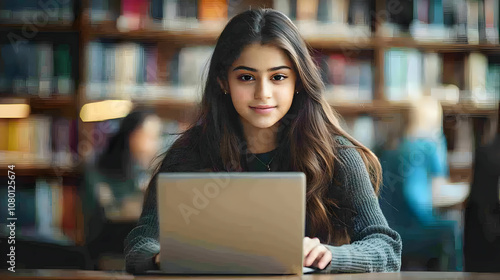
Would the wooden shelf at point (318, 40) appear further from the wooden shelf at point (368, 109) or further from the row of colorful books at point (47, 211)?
the row of colorful books at point (47, 211)

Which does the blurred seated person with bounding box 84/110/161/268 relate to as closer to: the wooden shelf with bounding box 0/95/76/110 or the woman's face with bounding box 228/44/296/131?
the wooden shelf with bounding box 0/95/76/110

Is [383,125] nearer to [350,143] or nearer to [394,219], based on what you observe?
[394,219]

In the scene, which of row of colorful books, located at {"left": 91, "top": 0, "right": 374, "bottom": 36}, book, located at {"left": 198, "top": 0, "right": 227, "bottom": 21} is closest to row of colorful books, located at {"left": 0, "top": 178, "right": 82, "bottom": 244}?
row of colorful books, located at {"left": 91, "top": 0, "right": 374, "bottom": 36}

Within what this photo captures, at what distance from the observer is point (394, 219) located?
196 centimetres

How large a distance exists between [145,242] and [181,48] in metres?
1.60

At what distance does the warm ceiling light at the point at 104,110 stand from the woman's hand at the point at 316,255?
5.51 feet

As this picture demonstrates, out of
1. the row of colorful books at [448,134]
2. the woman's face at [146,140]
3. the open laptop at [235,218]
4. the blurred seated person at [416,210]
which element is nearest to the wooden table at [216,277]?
the open laptop at [235,218]

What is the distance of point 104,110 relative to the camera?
266 cm

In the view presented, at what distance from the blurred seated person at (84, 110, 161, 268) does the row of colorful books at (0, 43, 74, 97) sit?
36 cm

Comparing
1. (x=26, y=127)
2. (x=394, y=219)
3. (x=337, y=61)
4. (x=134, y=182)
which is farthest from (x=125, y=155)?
(x=394, y=219)

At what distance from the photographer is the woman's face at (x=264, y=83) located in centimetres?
163

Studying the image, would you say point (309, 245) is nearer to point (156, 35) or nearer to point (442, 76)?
point (156, 35)

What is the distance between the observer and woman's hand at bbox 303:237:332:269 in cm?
117

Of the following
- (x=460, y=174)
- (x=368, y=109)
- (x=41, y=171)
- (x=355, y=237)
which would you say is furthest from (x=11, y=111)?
(x=460, y=174)
